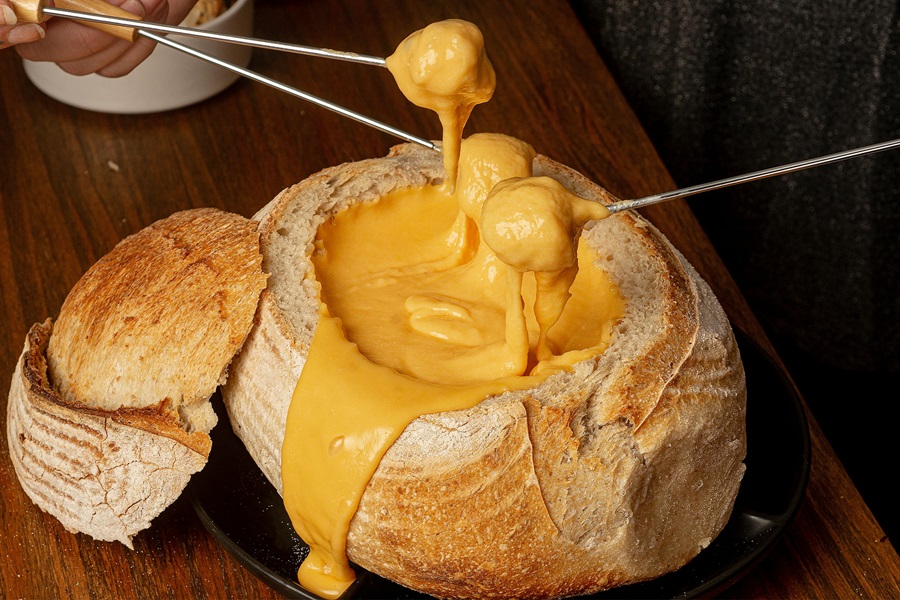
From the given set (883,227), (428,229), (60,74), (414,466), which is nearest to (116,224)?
(60,74)

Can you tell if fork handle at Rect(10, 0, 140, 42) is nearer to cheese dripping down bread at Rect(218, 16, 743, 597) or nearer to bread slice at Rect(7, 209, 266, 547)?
bread slice at Rect(7, 209, 266, 547)

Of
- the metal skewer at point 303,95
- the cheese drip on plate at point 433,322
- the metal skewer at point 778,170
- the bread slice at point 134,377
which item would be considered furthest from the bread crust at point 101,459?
the metal skewer at point 778,170

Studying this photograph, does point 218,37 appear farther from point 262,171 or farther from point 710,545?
point 710,545

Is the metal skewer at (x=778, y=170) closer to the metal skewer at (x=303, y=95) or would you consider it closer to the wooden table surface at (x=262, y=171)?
the metal skewer at (x=303, y=95)

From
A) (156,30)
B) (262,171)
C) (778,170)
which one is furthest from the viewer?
(262,171)

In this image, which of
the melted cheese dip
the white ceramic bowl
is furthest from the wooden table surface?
the melted cheese dip

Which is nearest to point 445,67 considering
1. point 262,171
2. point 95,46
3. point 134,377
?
point 134,377

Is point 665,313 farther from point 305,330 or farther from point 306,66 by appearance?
point 306,66
